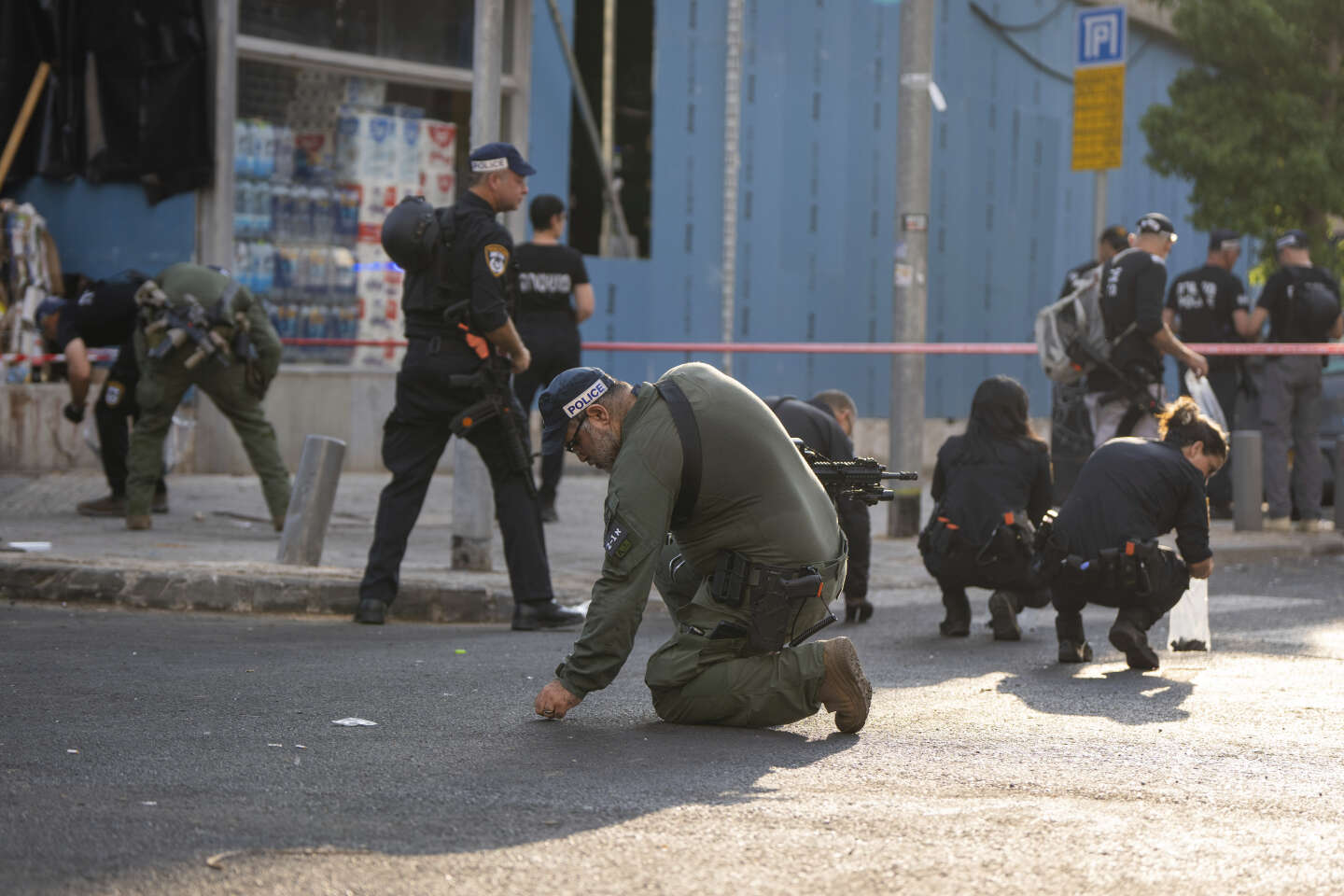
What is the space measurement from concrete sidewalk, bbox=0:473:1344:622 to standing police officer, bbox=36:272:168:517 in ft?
1.00

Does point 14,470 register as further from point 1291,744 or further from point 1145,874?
point 1145,874

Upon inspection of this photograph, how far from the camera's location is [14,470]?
12.4 m

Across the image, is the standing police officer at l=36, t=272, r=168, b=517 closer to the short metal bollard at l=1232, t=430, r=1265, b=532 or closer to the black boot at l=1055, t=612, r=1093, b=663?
the black boot at l=1055, t=612, r=1093, b=663

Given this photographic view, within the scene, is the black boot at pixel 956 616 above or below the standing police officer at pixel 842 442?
below

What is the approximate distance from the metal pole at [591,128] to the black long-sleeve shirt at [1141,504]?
8206 mm

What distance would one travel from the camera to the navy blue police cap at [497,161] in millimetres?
7246

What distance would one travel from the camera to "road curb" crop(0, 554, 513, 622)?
7867mm

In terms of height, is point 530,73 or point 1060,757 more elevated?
point 530,73

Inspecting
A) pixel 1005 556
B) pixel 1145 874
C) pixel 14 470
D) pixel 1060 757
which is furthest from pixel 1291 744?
pixel 14 470

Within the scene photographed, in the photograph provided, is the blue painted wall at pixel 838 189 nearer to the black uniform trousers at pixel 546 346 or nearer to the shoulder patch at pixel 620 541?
the black uniform trousers at pixel 546 346

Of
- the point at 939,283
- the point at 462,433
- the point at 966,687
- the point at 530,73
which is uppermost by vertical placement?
the point at 530,73

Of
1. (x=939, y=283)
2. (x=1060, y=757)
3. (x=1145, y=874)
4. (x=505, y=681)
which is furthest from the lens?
(x=939, y=283)

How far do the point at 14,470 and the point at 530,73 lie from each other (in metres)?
4.95

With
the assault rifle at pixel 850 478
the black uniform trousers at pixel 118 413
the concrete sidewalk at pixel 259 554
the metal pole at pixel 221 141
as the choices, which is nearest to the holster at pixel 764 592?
the assault rifle at pixel 850 478
